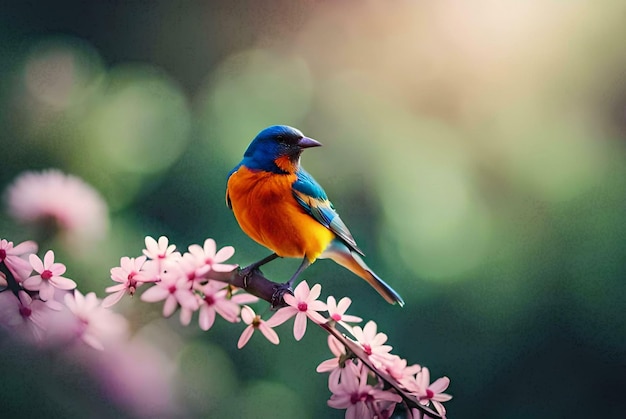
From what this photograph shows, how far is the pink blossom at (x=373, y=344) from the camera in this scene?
29.1 inches

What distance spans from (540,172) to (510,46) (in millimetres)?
316

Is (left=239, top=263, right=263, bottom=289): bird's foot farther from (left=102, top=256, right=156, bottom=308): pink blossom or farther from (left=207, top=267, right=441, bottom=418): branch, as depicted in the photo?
(left=102, top=256, right=156, bottom=308): pink blossom

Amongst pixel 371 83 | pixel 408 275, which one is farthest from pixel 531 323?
pixel 371 83

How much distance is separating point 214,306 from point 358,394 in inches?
7.6

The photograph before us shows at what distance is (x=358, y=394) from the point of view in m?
0.73

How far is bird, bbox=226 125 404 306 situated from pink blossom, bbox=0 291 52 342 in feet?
1.09

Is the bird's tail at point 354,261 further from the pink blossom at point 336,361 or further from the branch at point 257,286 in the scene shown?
the pink blossom at point 336,361

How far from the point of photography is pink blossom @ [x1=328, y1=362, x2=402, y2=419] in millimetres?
727

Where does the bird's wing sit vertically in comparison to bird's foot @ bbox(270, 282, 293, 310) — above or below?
above

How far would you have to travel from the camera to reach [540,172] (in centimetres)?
155

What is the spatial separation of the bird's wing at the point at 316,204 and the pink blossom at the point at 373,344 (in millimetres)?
256

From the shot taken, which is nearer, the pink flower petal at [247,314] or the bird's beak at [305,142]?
the pink flower petal at [247,314]

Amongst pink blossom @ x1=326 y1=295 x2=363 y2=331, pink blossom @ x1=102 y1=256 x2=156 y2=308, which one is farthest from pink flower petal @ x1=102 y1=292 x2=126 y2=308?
pink blossom @ x1=326 y1=295 x2=363 y2=331

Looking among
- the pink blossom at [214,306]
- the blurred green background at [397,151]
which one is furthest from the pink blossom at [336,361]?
the blurred green background at [397,151]
